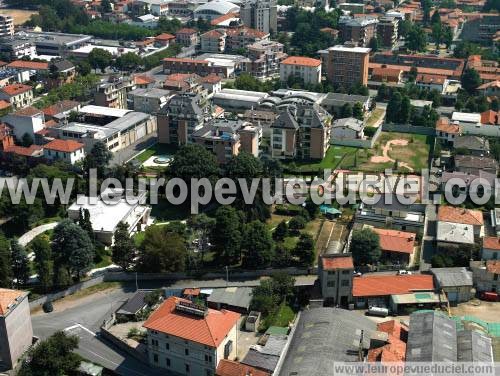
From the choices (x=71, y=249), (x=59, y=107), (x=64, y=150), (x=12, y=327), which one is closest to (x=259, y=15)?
(x=59, y=107)

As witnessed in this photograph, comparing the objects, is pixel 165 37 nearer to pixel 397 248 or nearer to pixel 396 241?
pixel 396 241

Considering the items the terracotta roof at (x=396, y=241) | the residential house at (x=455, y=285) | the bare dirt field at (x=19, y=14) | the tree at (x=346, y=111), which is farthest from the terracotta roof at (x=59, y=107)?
the bare dirt field at (x=19, y=14)

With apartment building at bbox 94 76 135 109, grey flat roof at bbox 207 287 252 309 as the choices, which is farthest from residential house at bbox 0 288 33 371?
apartment building at bbox 94 76 135 109

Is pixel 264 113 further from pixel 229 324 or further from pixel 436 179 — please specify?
pixel 229 324

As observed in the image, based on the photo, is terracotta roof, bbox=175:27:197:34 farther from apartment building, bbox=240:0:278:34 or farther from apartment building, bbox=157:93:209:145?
apartment building, bbox=157:93:209:145

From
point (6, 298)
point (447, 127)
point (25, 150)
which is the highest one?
point (447, 127)

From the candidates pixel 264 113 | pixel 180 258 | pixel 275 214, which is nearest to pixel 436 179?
pixel 275 214

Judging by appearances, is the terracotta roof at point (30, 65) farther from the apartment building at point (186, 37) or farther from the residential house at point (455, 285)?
the residential house at point (455, 285)
